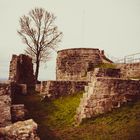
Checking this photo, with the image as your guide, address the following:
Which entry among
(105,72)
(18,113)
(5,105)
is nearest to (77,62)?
(105,72)

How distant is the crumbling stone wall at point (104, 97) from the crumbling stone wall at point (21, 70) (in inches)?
448

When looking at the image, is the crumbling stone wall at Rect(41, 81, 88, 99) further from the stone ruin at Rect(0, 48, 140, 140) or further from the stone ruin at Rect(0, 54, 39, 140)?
the stone ruin at Rect(0, 54, 39, 140)

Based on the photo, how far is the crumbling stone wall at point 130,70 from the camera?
23109 mm

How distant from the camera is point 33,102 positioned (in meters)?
19.6

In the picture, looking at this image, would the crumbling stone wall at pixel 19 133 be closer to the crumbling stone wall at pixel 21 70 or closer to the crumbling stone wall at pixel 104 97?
the crumbling stone wall at pixel 104 97

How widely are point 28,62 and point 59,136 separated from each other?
15.9m

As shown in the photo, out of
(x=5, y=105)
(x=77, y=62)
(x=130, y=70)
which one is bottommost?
(x=5, y=105)

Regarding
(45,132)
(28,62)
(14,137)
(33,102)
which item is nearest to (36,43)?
(28,62)

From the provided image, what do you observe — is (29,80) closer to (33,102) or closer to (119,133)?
(33,102)

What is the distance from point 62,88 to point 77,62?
8929 mm

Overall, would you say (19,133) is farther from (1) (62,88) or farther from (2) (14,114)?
(1) (62,88)

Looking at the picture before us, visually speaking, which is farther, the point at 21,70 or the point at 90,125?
the point at 21,70

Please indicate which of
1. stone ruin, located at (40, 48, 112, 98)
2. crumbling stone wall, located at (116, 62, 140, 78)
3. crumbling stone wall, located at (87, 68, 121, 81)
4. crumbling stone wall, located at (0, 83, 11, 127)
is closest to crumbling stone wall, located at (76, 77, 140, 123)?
crumbling stone wall, located at (0, 83, 11, 127)

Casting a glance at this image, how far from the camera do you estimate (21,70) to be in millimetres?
26953
